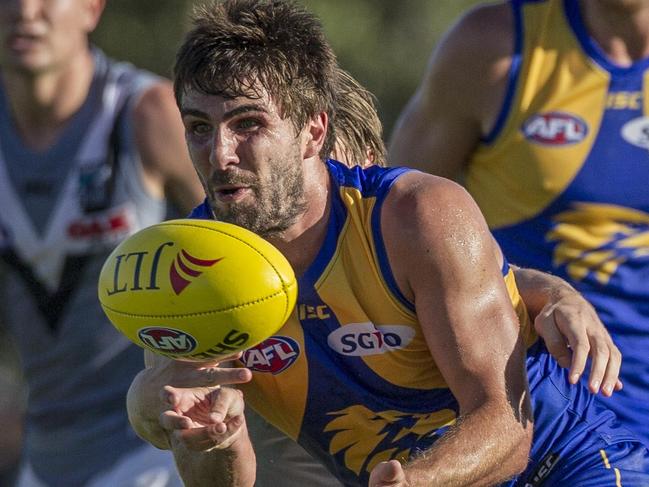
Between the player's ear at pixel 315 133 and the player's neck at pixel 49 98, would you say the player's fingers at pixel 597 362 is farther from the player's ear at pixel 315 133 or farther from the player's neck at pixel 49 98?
the player's neck at pixel 49 98

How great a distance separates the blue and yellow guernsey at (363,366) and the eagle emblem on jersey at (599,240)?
838mm

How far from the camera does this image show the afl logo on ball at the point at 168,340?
4.45 metres

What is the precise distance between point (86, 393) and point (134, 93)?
4.09 ft

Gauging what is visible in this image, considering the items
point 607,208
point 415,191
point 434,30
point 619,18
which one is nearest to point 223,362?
point 415,191

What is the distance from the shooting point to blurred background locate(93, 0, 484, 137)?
15.8 m

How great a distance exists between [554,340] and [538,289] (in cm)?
37

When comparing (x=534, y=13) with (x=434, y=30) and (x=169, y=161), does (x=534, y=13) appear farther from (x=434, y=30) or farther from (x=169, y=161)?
(x=434, y=30)

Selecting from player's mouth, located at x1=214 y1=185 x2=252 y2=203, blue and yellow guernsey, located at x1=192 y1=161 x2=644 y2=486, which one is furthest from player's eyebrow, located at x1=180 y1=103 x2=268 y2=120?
blue and yellow guernsey, located at x1=192 y1=161 x2=644 y2=486

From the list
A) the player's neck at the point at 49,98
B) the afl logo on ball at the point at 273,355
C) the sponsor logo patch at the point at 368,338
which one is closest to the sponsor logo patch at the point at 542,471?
the sponsor logo patch at the point at 368,338

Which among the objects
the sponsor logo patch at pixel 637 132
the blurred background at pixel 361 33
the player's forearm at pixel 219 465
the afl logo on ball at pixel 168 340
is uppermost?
the sponsor logo patch at pixel 637 132

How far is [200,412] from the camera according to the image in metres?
4.60

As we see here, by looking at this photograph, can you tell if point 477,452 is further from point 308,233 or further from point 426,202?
point 308,233

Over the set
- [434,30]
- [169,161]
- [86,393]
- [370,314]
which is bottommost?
[434,30]

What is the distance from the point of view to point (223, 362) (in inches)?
198
